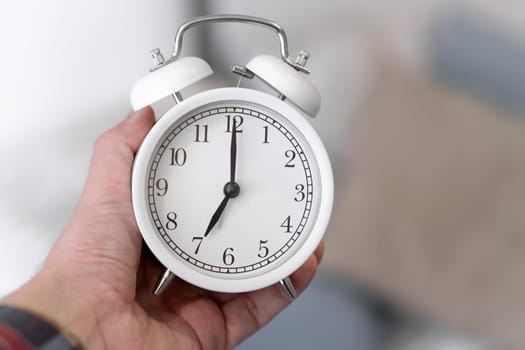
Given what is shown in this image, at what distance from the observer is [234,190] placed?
0.77 meters

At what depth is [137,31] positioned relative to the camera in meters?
1.11

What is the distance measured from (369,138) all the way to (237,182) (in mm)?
448

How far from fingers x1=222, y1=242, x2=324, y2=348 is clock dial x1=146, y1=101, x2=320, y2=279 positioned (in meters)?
0.12

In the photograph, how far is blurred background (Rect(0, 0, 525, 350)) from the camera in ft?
3.65

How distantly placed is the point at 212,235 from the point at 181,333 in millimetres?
139

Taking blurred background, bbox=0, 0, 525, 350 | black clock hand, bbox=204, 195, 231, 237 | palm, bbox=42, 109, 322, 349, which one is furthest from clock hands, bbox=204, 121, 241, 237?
blurred background, bbox=0, 0, 525, 350

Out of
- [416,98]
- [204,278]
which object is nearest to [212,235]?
[204,278]

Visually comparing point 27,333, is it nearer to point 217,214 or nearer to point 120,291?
point 120,291

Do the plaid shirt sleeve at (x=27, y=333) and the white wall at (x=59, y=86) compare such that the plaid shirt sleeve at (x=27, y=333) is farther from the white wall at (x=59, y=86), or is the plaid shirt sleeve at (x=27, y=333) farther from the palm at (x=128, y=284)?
the white wall at (x=59, y=86)

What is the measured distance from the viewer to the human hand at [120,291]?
0.75m

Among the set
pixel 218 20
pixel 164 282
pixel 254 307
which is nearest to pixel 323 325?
pixel 254 307

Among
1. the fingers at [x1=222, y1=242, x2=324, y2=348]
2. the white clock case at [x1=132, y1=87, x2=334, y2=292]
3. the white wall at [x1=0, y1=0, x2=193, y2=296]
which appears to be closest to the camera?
the white clock case at [x1=132, y1=87, x2=334, y2=292]

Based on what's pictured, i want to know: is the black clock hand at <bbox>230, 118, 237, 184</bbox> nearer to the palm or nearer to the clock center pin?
the clock center pin

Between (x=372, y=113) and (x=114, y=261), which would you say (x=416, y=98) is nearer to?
(x=372, y=113)
